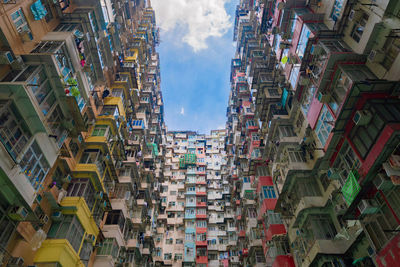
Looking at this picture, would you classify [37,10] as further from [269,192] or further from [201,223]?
[201,223]

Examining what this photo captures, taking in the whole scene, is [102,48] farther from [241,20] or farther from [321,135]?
[241,20]

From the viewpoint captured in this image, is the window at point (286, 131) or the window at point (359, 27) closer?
the window at point (359, 27)

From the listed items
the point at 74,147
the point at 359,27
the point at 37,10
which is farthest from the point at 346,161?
the point at 37,10

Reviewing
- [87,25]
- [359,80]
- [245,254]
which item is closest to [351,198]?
[359,80]

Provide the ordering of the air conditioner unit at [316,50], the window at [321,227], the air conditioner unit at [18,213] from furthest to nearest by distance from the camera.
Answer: the air conditioner unit at [316,50] < the window at [321,227] < the air conditioner unit at [18,213]

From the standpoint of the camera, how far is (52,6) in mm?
17500

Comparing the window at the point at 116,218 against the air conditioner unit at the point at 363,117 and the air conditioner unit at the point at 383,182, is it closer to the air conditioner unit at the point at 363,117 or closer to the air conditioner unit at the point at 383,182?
the air conditioner unit at the point at 383,182

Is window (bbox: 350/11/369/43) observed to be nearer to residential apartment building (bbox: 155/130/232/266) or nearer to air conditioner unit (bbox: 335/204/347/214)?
air conditioner unit (bbox: 335/204/347/214)

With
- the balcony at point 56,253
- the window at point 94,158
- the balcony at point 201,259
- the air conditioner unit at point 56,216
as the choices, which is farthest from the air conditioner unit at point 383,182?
the balcony at point 201,259

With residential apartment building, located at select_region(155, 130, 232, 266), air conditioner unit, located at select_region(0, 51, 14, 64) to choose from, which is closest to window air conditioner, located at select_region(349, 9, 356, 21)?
air conditioner unit, located at select_region(0, 51, 14, 64)

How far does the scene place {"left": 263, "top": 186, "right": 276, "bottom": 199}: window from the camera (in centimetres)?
2441

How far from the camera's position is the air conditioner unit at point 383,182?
10.4 metres

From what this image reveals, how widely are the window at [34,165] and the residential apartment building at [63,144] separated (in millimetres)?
62

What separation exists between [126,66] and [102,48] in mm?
6160
